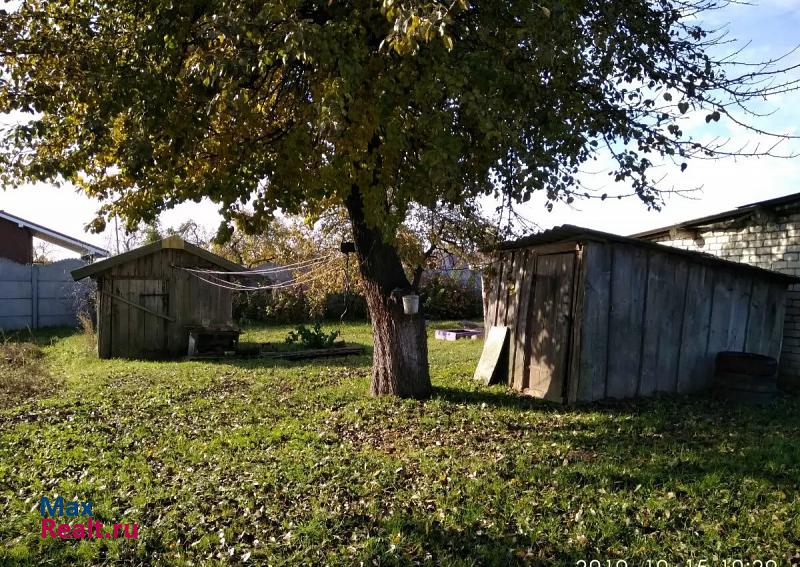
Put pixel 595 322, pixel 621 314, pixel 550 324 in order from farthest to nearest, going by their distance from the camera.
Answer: pixel 550 324 → pixel 621 314 → pixel 595 322

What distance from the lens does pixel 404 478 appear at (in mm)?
4988

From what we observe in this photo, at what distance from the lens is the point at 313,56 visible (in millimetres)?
5332

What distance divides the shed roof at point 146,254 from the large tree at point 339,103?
5896mm

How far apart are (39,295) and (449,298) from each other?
14.6 meters

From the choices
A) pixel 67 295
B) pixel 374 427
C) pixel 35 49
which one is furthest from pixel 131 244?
pixel 374 427

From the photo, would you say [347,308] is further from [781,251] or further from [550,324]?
[781,251]

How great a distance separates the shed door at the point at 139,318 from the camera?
13484mm

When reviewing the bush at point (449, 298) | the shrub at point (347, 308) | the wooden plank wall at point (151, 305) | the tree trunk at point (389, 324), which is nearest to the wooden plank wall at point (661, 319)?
the tree trunk at point (389, 324)

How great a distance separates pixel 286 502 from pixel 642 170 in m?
5.60

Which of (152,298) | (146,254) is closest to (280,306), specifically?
(152,298)

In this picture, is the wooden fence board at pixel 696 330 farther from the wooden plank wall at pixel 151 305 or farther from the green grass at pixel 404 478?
the wooden plank wall at pixel 151 305

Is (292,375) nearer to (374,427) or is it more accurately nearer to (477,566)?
(374,427)

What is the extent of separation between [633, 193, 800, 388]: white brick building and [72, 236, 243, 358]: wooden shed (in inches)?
430

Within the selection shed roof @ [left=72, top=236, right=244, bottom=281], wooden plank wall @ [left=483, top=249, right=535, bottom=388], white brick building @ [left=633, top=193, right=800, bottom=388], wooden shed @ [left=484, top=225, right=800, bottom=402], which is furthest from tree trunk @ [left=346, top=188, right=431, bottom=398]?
shed roof @ [left=72, top=236, right=244, bottom=281]
